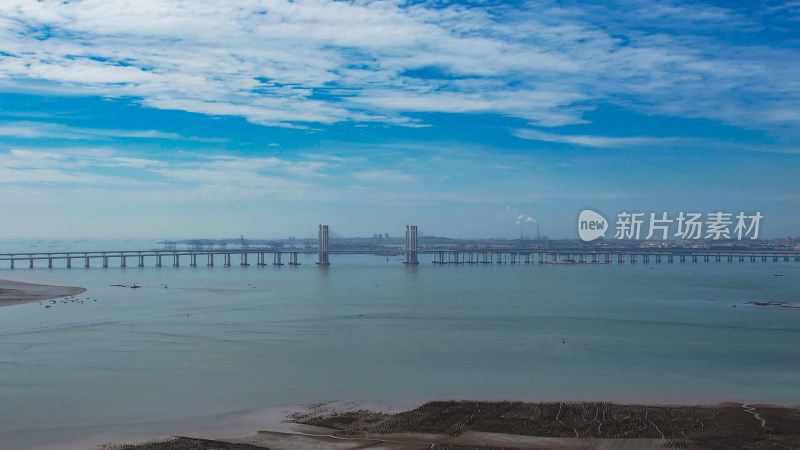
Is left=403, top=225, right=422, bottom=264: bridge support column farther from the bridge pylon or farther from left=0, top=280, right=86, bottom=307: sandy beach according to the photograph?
left=0, top=280, right=86, bottom=307: sandy beach

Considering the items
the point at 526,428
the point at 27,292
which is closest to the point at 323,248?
the point at 27,292

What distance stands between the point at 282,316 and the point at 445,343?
8.96 metres

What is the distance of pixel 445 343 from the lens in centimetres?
1828

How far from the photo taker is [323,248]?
79.6 m

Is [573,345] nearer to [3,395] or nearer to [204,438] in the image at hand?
[204,438]

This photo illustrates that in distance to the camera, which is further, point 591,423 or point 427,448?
point 591,423

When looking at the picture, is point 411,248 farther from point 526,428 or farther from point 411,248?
point 526,428

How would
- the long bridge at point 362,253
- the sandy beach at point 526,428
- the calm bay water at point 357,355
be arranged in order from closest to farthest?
the sandy beach at point 526,428 < the calm bay water at point 357,355 < the long bridge at point 362,253

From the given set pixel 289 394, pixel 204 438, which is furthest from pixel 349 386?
pixel 204 438

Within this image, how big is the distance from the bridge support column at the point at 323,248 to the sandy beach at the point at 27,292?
40.4 m

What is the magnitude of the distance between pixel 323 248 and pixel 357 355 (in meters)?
63.7

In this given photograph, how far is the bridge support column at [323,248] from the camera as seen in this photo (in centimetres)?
7744

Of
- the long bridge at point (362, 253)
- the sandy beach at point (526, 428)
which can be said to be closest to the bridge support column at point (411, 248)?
the long bridge at point (362, 253)

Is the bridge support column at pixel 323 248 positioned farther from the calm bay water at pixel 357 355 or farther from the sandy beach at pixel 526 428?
the sandy beach at pixel 526 428
